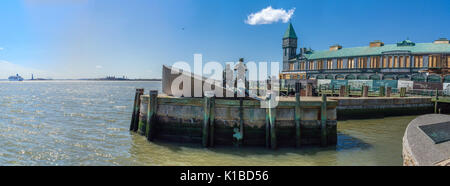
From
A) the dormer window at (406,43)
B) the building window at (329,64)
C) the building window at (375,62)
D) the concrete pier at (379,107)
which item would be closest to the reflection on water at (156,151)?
the concrete pier at (379,107)

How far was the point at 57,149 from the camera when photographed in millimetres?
13570

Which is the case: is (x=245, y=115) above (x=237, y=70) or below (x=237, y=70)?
below

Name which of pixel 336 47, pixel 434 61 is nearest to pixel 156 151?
pixel 434 61

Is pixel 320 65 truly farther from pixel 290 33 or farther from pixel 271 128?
pixel 271 128

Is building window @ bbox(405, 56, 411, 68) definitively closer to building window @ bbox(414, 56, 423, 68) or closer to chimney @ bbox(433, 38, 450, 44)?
building window @ bbox(414, 56, 423, 68)

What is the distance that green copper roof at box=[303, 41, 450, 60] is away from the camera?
49.0 m

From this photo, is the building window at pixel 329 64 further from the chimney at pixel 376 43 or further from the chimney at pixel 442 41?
→ the chimney at pixel 442 41

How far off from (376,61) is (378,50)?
2703mm
